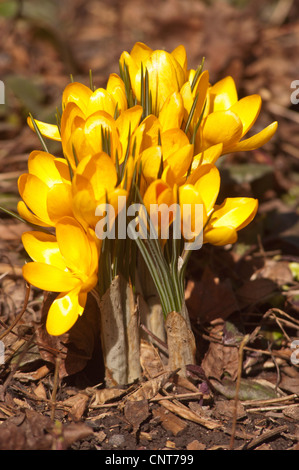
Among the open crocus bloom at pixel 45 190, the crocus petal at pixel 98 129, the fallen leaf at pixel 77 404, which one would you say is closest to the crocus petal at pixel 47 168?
the open crocus bloom at pixel 45 190

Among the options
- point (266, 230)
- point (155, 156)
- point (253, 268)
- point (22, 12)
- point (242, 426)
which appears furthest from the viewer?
point (22, 12)

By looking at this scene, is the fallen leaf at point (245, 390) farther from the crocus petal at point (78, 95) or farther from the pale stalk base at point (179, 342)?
the crocus petal at point (78, 95)

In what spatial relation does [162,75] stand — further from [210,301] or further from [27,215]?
[210,301]

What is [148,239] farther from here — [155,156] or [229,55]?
[229,55]

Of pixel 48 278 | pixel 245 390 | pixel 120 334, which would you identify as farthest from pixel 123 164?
pixel 245 390

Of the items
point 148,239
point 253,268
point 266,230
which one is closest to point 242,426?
point 148,239

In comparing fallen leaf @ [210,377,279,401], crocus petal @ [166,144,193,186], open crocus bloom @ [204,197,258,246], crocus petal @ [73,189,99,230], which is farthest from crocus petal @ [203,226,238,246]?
fallen leaf @ [210,377,279,401]

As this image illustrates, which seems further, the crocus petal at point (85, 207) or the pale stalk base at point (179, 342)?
the pale stalk base at point (179, 342)

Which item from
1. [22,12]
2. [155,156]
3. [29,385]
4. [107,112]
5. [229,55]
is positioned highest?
[22,12]
